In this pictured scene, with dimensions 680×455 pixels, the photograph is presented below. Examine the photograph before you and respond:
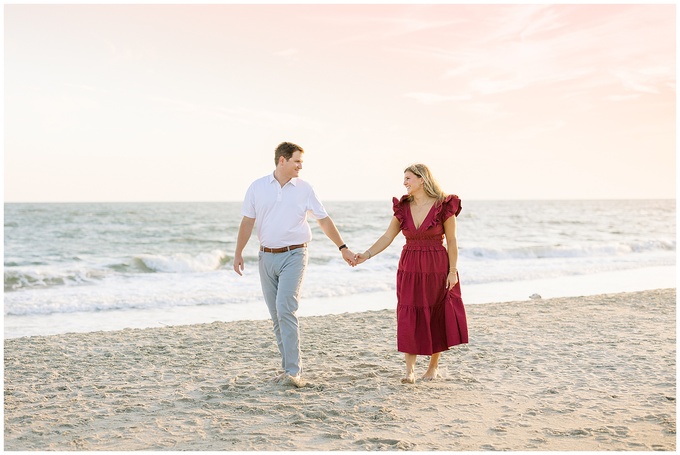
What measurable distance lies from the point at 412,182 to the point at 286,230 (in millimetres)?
1066

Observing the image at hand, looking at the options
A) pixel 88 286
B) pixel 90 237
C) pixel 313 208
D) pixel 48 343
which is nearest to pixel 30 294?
pixel 88 286

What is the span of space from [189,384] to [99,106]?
19.1m

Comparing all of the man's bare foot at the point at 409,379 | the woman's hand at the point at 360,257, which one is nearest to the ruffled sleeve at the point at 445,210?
the woman's hand at the point at 360,257

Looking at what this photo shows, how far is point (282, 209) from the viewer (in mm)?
5031

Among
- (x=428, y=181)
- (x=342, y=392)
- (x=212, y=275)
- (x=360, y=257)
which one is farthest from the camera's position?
(x=212, y=275)

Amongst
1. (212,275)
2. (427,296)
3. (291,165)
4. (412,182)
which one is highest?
(291,165)

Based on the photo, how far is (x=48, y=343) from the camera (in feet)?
22.9

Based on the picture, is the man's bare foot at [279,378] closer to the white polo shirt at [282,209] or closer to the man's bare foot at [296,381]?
the man's bare foot at [296,381]

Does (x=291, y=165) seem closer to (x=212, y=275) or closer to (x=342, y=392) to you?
(x=342, y=392)

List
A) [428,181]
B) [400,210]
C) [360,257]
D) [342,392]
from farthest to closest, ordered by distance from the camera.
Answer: [360,257], [400,210], [428,181], [342,392]

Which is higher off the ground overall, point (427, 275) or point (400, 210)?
point (400, 210)

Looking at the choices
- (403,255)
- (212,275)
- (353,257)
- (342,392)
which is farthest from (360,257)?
(212,275)

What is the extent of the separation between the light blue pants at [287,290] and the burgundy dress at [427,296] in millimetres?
839

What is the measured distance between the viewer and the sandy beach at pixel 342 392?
3920mm
